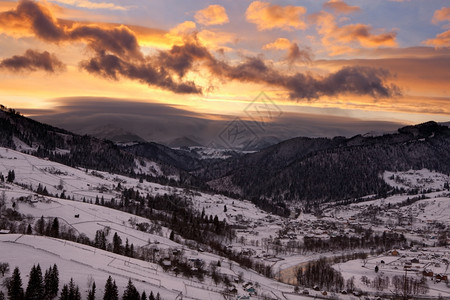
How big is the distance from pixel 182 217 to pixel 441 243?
119324 millimetres

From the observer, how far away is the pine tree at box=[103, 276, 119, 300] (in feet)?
219

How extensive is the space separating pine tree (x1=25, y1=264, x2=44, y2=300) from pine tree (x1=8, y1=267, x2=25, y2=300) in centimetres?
92

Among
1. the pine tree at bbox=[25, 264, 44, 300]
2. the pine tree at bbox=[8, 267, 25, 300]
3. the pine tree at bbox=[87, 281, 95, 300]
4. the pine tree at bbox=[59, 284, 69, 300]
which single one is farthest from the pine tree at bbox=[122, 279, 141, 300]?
the pine tree at bbox=[8, 267, 25, 300]

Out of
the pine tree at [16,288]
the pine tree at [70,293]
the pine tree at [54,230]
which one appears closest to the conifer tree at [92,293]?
the pine tree at [70,293]

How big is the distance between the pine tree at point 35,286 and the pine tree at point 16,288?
3.02 ft

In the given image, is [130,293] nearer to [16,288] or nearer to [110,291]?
[110,291]

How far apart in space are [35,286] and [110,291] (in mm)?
11753

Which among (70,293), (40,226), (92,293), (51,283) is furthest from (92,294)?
(40,226)

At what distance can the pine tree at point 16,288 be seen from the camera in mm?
62006

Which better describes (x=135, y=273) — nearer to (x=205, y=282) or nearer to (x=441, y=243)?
(x=205, y=282)

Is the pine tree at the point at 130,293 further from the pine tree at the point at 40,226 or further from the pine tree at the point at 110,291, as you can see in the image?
the pine tree at the point at 40,226

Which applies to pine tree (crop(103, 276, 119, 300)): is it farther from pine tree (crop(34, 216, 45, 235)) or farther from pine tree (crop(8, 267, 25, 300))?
pine tree (crop(34, 216, 45, 235))

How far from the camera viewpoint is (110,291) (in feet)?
221

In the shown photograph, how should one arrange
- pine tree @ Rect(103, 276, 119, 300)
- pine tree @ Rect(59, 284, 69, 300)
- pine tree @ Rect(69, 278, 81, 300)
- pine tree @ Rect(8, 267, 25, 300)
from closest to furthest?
pine tree @ Rect(8, 267, 25, 300) → pine tree @ Rect(59, 284, 69, 300) → pine tree @ Rect(69, 278, 81, 300) → pine tree @ Rect(103, 276, 119, 300)
